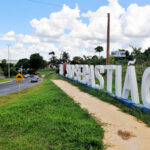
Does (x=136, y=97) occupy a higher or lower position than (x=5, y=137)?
A: higher

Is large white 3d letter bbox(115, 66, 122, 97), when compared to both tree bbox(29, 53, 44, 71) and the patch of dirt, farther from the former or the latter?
tree bbox(29, 53, 44, 71)

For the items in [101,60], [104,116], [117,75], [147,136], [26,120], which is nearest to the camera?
[147,136]

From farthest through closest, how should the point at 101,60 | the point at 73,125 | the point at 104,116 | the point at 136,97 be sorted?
the point at 101,60 → the point at 136,97 → the point at 104,116 → the point at 73,125

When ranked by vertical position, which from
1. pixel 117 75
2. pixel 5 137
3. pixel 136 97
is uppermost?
pixel 117 75

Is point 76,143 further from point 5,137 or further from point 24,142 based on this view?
point 5,137

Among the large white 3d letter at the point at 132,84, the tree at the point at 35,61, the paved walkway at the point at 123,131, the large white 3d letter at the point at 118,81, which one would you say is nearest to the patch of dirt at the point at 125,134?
the paved walkway at the point at 123,131

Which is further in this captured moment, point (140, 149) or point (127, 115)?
Answer: point (127, 115)

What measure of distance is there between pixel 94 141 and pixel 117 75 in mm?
→ 5484

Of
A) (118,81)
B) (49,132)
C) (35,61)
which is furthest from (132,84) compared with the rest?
(35,61)

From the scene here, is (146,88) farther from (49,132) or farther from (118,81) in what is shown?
(49,132)

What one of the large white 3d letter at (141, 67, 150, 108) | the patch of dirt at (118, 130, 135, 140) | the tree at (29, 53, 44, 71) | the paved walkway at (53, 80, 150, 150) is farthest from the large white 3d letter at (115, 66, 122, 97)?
the tree at (29, 53, 44, 71)

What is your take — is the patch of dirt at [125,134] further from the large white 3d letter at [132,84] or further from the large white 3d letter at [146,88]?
the large white 3d letter at [132,84]

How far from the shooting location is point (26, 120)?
5363mm

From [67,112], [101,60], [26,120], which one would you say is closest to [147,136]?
[67,112]
